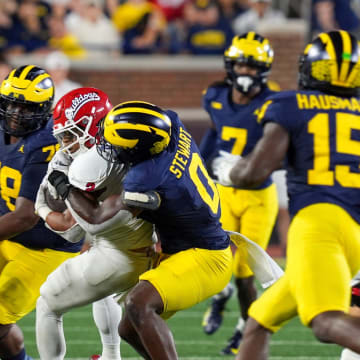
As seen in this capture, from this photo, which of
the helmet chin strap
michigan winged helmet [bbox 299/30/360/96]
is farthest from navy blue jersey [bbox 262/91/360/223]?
the helmet chin strap

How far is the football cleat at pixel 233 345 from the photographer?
5863mm

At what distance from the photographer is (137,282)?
436 cm

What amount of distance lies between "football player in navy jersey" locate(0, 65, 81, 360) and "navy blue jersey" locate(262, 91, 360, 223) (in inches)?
55.7

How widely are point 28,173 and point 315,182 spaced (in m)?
1.55

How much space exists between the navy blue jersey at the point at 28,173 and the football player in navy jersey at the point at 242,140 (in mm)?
1691

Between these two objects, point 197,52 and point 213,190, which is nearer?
point 213,190

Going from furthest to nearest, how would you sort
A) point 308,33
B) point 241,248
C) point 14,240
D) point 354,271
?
1. point 308,33
2. point 14,240
3. point 241,248
4. point 354,271

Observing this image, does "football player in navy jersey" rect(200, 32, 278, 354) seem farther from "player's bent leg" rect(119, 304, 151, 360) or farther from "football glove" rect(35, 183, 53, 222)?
"football glove" rect(35, 183, 53, 222)

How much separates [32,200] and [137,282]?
70 centimetres

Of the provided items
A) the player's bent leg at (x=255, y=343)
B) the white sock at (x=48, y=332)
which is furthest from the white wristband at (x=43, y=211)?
the player's bent leg at (x=255, y=343)

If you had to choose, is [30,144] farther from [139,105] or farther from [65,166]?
[139,105]

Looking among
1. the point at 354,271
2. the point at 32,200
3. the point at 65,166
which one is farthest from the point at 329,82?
the point at 32,200

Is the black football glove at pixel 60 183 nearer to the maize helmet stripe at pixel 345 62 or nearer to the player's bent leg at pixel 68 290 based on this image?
the player's bent leg at pixel 68 290

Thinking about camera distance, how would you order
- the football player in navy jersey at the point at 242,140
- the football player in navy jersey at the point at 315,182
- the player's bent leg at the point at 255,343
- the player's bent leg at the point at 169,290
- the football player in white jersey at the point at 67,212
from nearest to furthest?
the football player in navy jersey at the point at 315,182, the player's bent leg at the point at 255,343, the player's bent leg at the point at 169,290, the football player in white jersey at the point at 67,212, the football player in navy jersey at the point at 242,140
